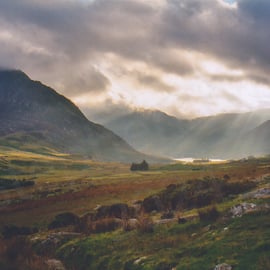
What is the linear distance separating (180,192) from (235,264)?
94.8 ft

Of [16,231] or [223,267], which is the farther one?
[16,231]

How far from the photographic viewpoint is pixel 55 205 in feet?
218

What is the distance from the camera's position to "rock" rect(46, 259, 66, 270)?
2905cm

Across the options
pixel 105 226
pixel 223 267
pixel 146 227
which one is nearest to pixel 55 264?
pixel 146 227

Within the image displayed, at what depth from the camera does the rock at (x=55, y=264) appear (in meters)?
29.0

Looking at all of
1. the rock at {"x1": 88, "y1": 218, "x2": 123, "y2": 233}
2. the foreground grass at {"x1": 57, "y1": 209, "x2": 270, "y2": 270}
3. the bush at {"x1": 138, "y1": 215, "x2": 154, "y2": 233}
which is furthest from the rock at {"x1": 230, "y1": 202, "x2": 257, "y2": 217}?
the rock at {"x1": 88, "y1": 218, "x2": 123, "y2": 233}

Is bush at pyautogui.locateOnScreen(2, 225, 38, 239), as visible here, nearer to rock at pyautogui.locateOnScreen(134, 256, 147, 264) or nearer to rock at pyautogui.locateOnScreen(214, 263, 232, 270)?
rock at pyautogui.locateOnScreen(134, 256, 147, 264)

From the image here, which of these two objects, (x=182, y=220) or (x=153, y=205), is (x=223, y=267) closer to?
(x=182, y=220)

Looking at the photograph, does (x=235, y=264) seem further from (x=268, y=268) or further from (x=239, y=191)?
(x=239, y=191)

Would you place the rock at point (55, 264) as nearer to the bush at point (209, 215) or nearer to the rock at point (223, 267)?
the bush at point (209, 215)

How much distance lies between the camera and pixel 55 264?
99.2ft

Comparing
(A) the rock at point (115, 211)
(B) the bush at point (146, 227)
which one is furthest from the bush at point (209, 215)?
(A) the rock at point (115, 211)

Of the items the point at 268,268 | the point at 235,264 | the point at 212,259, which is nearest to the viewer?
the point at 268,268

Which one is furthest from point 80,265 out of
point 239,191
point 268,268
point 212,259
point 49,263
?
point 239,191
